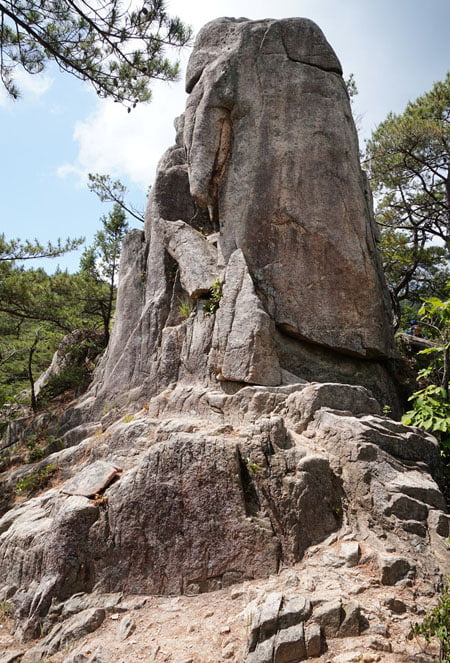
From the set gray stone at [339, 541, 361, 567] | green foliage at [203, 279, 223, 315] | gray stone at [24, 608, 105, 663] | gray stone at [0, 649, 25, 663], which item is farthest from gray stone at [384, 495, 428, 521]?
green foliage at [203, 279, 223, 315]

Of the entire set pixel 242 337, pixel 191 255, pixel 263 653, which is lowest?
pixel 263 653

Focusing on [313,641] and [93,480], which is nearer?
[313,641]

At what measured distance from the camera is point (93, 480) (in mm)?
8367

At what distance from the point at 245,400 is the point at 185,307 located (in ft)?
10.9

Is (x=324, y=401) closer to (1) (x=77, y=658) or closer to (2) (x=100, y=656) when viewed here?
(2) (x=100, y=656)

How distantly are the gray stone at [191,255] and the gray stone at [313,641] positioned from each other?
671cm

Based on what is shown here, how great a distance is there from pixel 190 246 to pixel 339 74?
4904 mm

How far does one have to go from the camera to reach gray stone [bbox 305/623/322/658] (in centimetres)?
510

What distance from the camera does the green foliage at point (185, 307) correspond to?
36.4 feet

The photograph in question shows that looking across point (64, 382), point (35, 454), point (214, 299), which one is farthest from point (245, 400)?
point (64, 382)

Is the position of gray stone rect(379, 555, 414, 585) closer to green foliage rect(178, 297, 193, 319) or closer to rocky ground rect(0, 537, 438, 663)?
rocky ground rect(0, 537, 438, 663)


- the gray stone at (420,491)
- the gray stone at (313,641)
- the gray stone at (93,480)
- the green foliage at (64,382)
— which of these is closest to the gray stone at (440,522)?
the gray stone at (420,491)

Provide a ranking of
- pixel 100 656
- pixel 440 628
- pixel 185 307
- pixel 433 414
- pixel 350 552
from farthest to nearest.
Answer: pixel 185 307 → pixel 433 414 → pixel 350 552 → pixel 100 656 → pixel 440 628

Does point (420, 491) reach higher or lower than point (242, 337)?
lower
